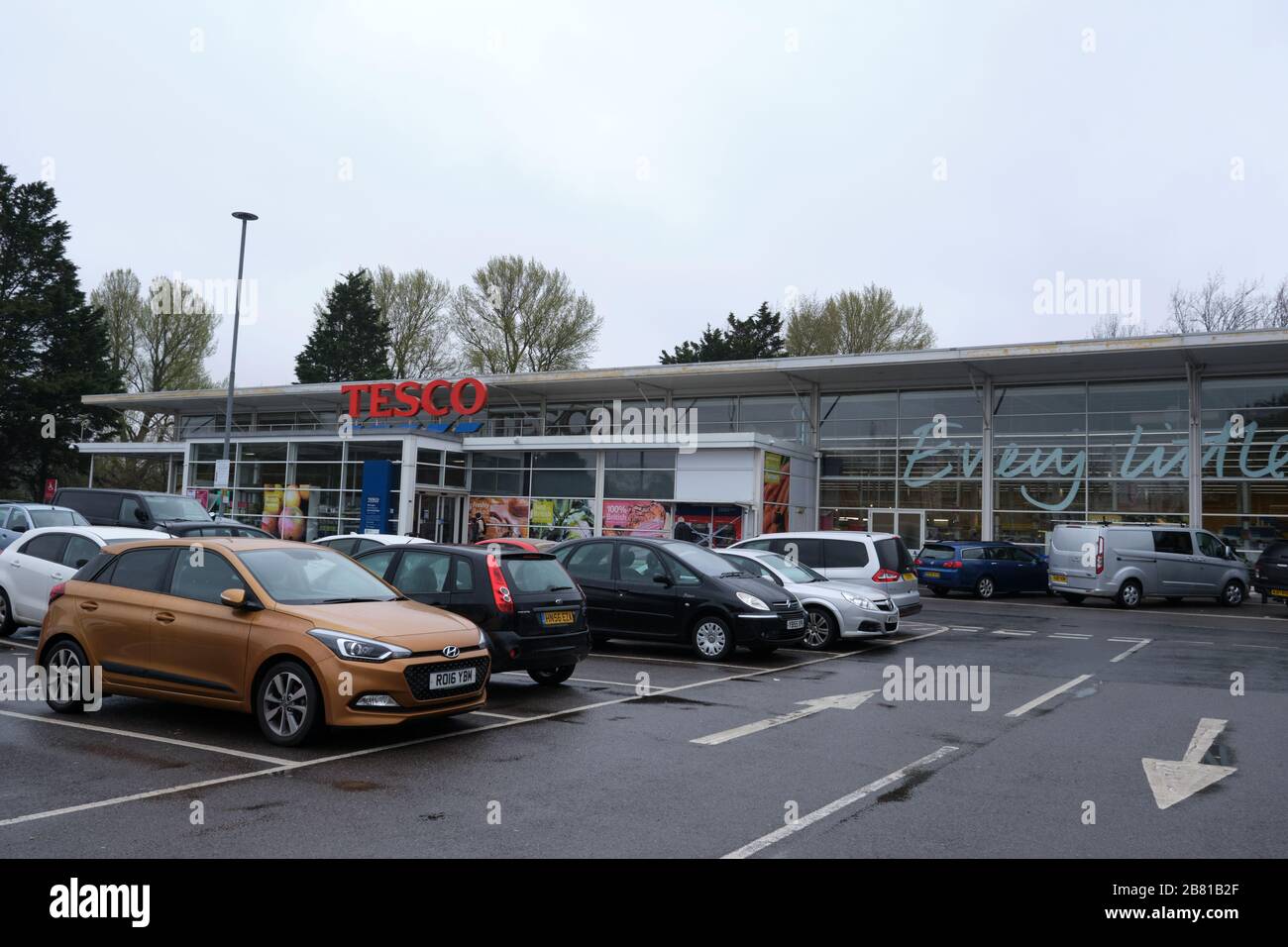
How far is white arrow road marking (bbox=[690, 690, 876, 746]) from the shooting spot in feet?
26.6

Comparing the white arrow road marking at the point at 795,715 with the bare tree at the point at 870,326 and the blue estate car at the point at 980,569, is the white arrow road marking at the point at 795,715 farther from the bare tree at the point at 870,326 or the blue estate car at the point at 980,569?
the bare tree at the point at 870,326

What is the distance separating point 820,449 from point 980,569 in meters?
9.44

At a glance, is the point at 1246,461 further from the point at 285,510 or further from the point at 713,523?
the point at 285,510

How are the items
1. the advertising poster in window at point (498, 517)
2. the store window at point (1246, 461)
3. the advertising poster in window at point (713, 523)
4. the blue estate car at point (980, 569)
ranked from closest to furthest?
the blue estate car at point (980, 569), the store window at point (1246, 461), the advertising poster in window at point (713, 523), the advertising poster in window at point (498, 517)

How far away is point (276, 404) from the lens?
145ft

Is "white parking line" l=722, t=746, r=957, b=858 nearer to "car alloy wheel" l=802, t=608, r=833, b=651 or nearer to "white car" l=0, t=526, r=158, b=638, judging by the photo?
"car alloy wheel" l=802, t=608, r=833, b=651

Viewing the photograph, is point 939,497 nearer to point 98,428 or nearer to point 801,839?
point 801,839

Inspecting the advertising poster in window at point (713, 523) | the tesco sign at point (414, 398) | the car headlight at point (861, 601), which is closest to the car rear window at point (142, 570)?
the car headlight at point (861, 601)

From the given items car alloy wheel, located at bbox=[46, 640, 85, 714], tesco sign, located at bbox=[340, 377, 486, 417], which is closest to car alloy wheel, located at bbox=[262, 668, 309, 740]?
car alloy wheel, located at bbox=[46, 640, 85, 714]

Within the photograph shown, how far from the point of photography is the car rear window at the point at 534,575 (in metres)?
9.95

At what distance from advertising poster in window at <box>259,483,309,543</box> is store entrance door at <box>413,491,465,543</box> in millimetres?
4689

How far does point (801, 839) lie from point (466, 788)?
7.42 feet

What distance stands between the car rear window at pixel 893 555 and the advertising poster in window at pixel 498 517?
1964cm
